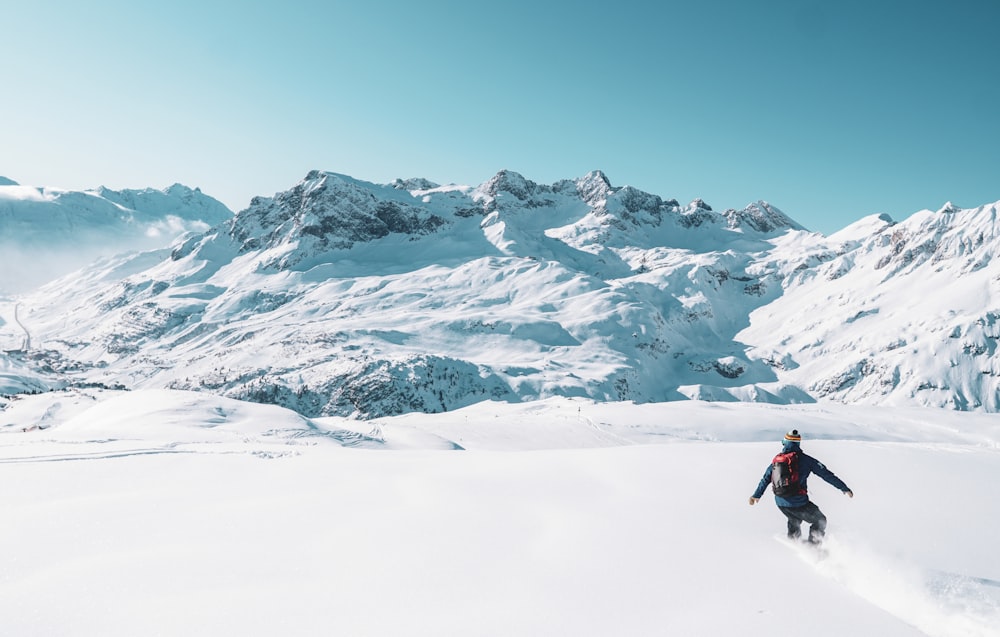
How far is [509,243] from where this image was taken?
592 ft

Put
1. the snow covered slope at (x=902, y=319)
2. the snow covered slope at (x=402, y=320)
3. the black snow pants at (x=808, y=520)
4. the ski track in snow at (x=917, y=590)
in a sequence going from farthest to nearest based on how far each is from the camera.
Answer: the snow covered slope at (x=902, y=319) → the snow covered slope at (x=402, y=320) → the black snow pants at (x=808, y=520) → the ski track in snow at (x=917, y=590)

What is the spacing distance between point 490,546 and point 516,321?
11593 centimetres

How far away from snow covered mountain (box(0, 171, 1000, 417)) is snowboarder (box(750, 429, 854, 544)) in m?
78.0

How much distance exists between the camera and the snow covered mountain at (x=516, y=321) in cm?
9575

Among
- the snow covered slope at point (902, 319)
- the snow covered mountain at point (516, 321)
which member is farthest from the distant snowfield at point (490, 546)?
the snow covered slope at point (902, 319)

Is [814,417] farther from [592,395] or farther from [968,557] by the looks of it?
[592,395]

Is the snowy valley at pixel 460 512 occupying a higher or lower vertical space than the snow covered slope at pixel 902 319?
lower

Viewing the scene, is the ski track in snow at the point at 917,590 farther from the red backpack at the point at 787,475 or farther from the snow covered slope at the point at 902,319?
the snow covered slope at the point at 902,319

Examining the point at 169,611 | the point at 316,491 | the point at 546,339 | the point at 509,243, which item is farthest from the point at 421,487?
the point at 509,243

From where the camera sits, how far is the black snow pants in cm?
694

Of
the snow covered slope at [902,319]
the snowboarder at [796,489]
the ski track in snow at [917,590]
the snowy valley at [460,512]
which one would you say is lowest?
the snowy valley at [460,512]

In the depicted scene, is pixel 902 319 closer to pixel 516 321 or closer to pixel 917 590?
pixel 516 321

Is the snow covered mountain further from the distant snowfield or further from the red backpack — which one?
the red backpack

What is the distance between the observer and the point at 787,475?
293 inches
